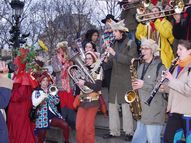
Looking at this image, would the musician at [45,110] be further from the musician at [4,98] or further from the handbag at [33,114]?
the musician at [4,98]

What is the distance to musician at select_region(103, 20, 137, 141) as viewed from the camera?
6.94m

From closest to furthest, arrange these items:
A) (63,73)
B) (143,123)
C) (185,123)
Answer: (185,123) < (143,123) < (63,73)

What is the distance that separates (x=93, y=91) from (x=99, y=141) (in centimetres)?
105

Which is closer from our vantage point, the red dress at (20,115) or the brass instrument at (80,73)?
the brass instrument at (80,73)

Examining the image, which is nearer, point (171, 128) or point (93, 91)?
point (171, 128)

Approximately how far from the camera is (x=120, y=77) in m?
7.07

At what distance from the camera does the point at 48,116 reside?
813cm

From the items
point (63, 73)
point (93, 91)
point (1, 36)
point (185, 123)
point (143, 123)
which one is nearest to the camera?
point (185, 123)

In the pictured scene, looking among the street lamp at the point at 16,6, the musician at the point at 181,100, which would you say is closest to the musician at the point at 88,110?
the musician at the point at 181,100

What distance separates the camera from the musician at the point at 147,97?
19.5 ft

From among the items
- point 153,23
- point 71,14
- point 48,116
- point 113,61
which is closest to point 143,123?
point 113,61

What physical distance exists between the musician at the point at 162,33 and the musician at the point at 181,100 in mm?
1664

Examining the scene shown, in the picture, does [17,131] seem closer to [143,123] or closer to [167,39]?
[143,123]

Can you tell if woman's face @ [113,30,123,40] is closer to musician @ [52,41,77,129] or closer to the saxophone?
the saxophone
